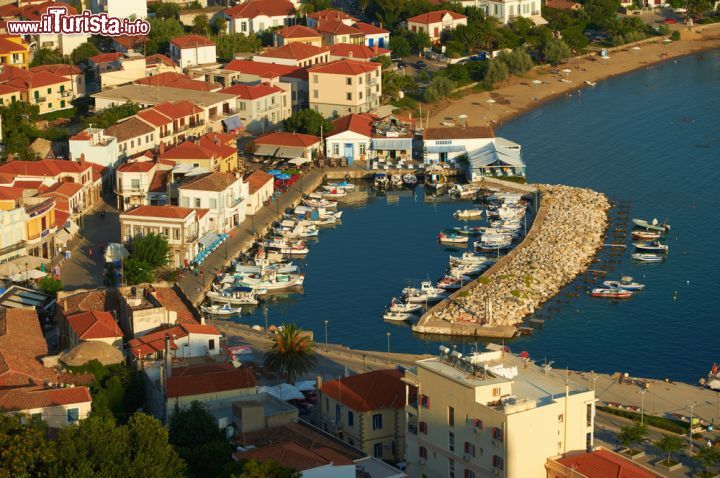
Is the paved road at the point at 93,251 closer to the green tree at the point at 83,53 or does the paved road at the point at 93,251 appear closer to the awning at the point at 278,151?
the awning at the point at 278,151

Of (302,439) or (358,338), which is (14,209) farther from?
(302,439)

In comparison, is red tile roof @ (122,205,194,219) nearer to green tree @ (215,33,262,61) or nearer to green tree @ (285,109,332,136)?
green tree @ (285,109,332,136)

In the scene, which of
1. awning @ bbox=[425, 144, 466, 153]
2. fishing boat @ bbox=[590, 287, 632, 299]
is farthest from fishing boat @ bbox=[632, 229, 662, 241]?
awning @ bbox=[425, 144, 466, 153]

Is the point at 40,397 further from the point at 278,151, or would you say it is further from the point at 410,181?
the point at 410,181

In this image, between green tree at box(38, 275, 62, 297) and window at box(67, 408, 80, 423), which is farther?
green tree at box(38, 275, 62, 297)

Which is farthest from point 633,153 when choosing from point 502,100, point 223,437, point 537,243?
point 223,437

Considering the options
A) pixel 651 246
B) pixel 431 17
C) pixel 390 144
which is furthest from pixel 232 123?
pixel 431 17

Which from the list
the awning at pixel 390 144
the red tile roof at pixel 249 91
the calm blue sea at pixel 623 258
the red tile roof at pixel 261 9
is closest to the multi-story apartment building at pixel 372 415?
the calm blue sea at pixel 623 258
